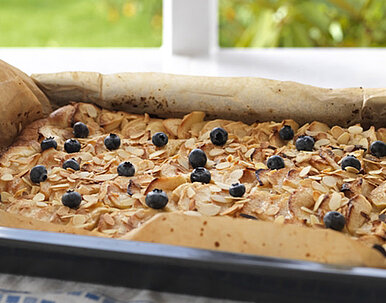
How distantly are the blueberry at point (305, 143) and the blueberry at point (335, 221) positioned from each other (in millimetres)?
270

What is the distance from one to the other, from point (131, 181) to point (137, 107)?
34 cm

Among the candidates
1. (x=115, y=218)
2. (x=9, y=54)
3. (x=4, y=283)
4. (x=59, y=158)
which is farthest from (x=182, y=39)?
(x=4, y=283)

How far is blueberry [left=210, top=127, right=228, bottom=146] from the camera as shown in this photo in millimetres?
1175

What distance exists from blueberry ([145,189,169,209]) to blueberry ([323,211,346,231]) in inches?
10.2

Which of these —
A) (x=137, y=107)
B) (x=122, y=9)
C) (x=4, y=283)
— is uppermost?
(x=122, y=9)

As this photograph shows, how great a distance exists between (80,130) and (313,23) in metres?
2.68

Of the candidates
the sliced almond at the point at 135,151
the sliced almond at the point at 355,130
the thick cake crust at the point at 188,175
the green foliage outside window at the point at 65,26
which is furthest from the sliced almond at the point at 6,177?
the green foliage outside window at the point at 65,26

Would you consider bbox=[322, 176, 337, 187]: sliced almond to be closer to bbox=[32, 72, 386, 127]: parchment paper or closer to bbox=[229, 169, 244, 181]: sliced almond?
bbox=[229, 169, 244, 181]: sliced almond

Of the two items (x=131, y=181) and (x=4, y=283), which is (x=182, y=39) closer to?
(x=131, y=181)

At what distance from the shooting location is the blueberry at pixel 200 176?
1021 millimetres

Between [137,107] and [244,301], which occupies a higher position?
[137,107]

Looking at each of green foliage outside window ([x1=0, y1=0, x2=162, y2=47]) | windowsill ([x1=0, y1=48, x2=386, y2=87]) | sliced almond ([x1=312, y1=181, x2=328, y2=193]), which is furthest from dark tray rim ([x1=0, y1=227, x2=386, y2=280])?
green foliage outside window ([x1=0, y1=0, x2=162, y2=47])

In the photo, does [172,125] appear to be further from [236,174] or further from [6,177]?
[6,177]

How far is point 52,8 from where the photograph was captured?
16.0 feet
